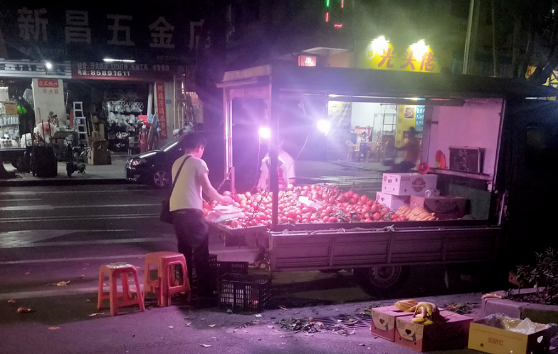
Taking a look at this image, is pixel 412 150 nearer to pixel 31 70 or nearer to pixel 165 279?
pixel 165 279

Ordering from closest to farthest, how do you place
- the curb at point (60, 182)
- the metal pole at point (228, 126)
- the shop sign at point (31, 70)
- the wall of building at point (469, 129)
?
the wall of building at point (469, 129) → the metal pole at point (228, 126) → the curb at point (60, 182) → the shop sign at point (31, 70)

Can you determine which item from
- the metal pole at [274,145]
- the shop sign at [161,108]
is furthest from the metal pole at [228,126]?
the shop sign at [161,108]

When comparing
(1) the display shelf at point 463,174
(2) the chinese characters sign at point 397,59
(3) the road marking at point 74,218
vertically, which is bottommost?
(3) the road marking at point 74,218

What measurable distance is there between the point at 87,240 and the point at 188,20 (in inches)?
239

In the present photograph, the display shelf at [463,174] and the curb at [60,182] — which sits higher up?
the display shelf at [463,174]

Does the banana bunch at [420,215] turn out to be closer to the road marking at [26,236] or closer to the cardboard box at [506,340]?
Result: the cardboard box at [506,340]

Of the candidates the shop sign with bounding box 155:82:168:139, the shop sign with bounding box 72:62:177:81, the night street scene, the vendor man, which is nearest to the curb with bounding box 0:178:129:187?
the night street scene

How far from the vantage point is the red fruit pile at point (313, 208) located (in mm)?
5883

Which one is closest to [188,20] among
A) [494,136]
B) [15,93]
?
[494,136]

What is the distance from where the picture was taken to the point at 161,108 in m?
23.3

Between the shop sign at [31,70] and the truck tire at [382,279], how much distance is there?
64.2 feet

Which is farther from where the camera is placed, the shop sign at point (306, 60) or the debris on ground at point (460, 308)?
the shop sign at point (306, 60)

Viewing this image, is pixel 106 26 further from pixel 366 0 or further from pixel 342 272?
pixel 366 0

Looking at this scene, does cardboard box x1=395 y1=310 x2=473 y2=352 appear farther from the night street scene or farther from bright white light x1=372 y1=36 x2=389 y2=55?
bright white light x1=372 y1=36 x2=389 y2=55
